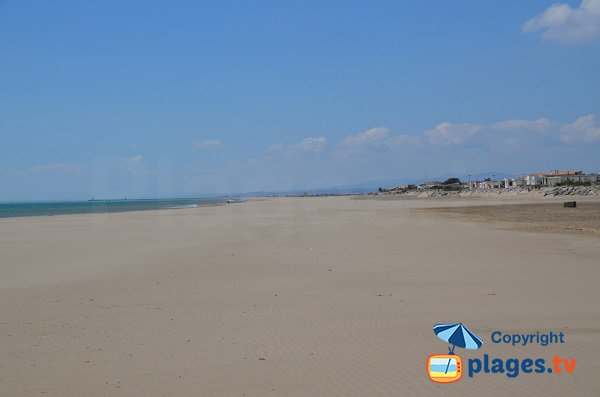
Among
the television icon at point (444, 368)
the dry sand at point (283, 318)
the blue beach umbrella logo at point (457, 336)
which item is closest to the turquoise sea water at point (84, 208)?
the dry sand at point (283, 318)

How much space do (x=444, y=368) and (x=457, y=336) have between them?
3.28 ft

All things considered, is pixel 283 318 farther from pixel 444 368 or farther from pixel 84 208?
pixel 84 208

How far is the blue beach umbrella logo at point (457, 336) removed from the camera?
225 inches

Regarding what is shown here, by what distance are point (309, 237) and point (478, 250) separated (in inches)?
248

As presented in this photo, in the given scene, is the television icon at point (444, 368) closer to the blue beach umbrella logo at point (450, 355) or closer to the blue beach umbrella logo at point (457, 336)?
the blue beach umbrella logo at point (450, 355)

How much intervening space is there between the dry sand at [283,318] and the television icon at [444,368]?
0.10 metres

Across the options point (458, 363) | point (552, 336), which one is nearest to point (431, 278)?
point (552, 336)

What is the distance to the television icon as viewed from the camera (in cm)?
488

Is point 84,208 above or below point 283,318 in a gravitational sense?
above

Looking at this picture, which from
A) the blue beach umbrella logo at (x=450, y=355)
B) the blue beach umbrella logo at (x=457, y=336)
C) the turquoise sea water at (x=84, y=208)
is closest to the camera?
the blue beach umbrella logo at (x=450, y=355)

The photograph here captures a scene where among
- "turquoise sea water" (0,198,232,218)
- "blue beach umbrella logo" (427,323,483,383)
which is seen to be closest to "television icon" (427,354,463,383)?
"blue beach umbrella logo" (427,323,483,383)

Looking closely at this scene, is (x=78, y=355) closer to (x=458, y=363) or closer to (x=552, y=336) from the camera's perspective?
(x=458, y=363)

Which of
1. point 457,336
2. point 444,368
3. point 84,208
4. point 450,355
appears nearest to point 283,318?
point 457,336

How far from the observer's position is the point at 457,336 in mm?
5992
